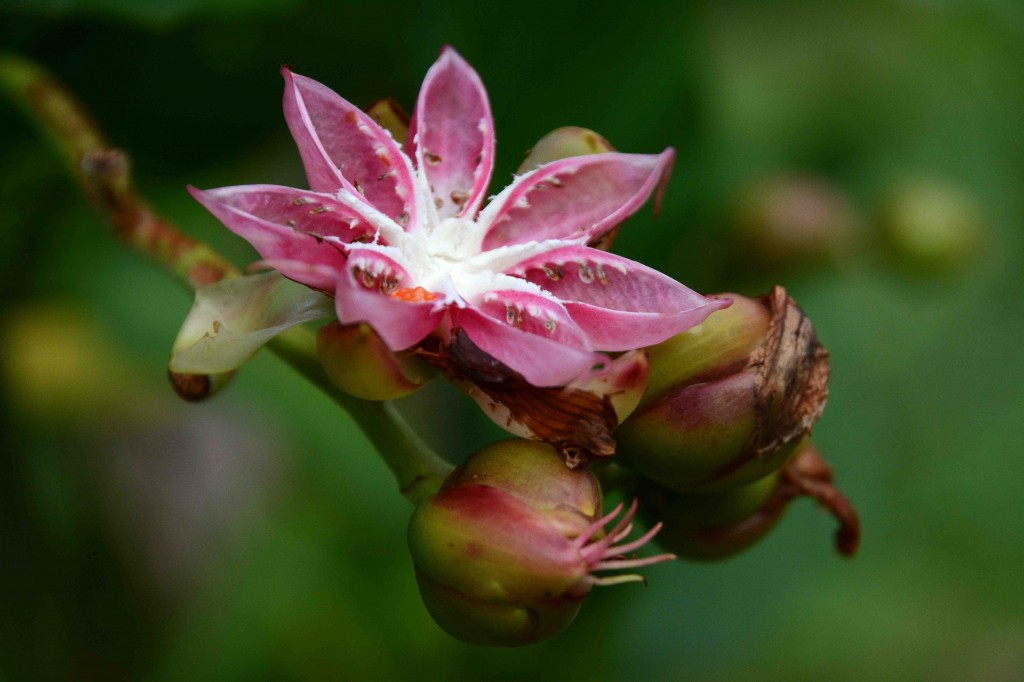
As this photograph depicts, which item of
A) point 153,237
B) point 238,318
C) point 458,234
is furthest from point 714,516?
point 153,237

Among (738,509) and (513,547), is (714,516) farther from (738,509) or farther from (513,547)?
(513,547)

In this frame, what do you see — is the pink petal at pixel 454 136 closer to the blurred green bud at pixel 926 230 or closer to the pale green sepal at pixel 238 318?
the pale green sepal at pixel 238 318

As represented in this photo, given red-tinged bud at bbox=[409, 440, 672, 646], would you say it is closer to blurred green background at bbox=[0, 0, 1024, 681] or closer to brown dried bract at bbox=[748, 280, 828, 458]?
brown dried bract at bbox=[748, 280, 828, 458]

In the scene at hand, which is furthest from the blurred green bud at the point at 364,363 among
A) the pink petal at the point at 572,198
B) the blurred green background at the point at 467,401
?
the blurred green background at the point at 467,401

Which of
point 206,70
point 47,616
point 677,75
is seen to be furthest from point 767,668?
point 206,70

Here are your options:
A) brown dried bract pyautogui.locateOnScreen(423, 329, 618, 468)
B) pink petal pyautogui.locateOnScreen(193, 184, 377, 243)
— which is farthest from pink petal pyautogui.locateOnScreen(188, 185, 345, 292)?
brown dried bract pyautogui.locateOnScreen(423, 329, 618, 468)
